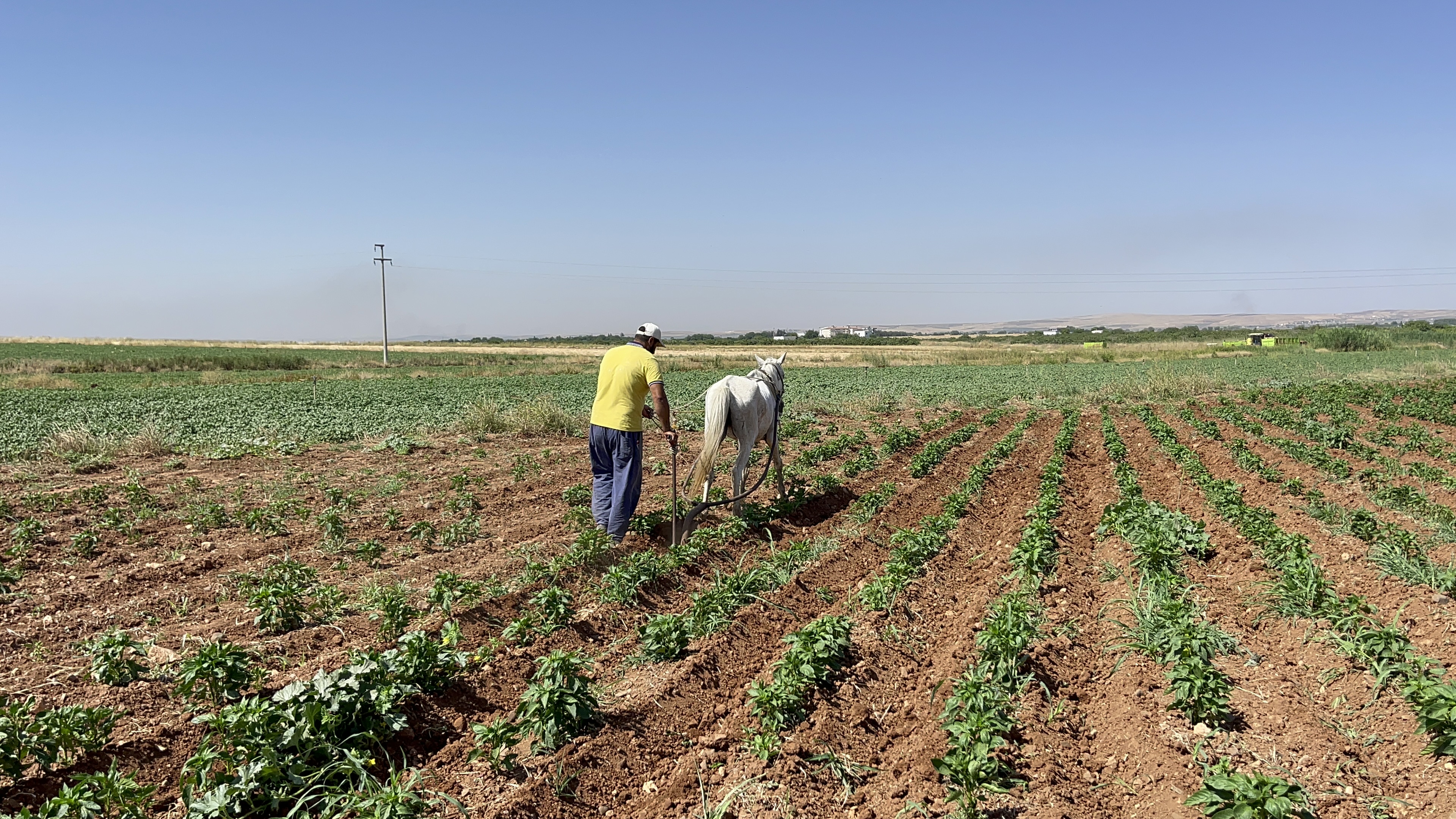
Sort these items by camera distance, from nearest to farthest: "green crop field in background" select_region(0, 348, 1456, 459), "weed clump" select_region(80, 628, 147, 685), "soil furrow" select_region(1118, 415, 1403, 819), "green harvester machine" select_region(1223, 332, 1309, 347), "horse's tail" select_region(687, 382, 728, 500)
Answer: "soil furrow" select_region(1118, 415, 1403, 819) < "weed clump" select_region(80, 628, 147, 685) < "horse's tail" select_region(687, 382, 728, 500) < "green crop field in background" select_region(0, 348, 1456, 459) < "green harvester machine" select_region(1223, 332, 1309, 347)

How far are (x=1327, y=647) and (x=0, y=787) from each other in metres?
8.02

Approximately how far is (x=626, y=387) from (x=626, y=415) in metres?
0.29

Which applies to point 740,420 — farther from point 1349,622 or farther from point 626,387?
point 1349,622

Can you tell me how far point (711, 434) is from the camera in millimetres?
8922

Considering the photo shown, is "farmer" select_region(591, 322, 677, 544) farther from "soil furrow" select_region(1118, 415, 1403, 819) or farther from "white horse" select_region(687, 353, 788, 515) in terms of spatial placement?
"soil furrow" select_region(1118, 415, 1403, 819)

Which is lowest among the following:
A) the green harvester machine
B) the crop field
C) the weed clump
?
the crop field

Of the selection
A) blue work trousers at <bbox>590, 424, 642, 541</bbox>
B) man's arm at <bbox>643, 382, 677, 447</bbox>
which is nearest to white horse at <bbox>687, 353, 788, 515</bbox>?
man's arm at <bbox>643, 382, 677, 447</bbox>

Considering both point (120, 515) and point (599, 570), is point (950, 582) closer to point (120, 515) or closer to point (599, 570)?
point (599, 570)

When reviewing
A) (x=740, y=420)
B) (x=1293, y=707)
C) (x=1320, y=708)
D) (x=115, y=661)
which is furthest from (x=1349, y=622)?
(x=115, y=661)

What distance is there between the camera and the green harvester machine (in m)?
64.3

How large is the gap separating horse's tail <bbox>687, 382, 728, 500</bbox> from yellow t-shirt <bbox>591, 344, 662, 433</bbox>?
107 centimetres

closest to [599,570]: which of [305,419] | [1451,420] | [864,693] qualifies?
[864,693]

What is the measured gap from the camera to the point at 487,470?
13.1 m

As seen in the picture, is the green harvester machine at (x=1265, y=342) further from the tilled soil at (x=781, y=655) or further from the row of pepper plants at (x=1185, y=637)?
the row of pepper plants at (x=1185, y=637)
